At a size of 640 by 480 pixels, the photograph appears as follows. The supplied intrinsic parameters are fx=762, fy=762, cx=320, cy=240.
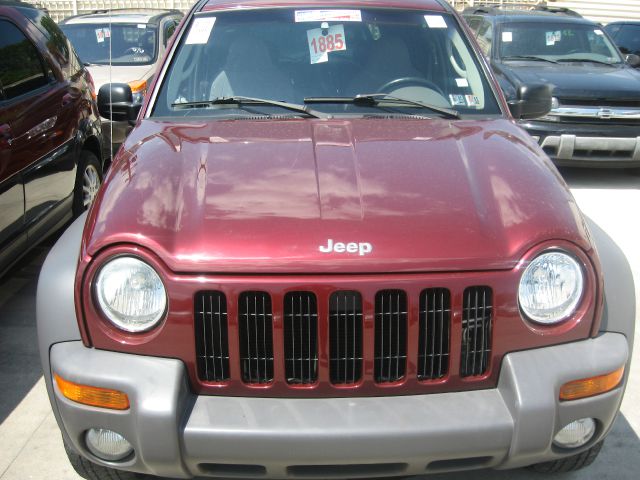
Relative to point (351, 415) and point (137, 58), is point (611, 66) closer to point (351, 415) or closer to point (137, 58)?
point (137, 58)

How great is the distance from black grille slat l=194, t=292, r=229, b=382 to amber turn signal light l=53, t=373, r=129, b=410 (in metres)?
0.25

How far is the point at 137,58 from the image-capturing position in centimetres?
968

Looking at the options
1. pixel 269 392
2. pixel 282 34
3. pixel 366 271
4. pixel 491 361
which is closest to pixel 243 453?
pixel 269 392

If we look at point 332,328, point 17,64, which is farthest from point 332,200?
point 17,64

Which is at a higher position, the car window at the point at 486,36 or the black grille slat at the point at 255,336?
the car window at the point at 486,36

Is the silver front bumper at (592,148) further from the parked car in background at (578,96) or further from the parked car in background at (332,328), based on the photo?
the parked car in background at (332,328)

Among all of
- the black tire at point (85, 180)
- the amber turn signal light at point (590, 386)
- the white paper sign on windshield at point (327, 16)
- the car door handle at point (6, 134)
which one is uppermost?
the white paper sign on windshield at point (327, 16)

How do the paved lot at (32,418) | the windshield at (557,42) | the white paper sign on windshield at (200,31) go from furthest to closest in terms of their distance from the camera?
the windshield at (557,42)
the white paper sign on windshield at (200,31)
the paved lot at (32,418)

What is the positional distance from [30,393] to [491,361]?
2.35 meters

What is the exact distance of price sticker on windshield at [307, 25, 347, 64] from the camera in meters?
3.78

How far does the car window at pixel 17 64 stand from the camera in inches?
181

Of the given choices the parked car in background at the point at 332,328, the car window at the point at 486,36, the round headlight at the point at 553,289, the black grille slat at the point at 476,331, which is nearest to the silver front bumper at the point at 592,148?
the car window at the point at 486,36

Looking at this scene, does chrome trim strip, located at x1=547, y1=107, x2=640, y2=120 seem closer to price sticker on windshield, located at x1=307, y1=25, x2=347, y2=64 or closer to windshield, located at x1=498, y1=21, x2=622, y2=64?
windshield, located at x1=498, y1=21, x2=622, y2=64

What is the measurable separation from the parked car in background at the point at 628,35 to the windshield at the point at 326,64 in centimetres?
1008
